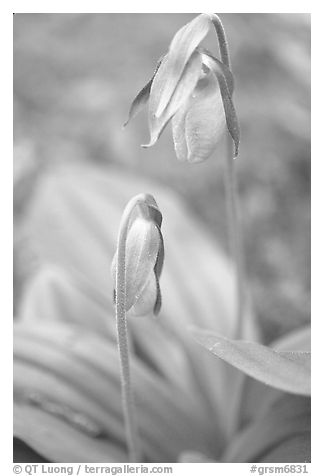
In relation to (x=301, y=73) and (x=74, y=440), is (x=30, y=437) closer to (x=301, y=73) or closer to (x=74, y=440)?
(x=74, y=440)

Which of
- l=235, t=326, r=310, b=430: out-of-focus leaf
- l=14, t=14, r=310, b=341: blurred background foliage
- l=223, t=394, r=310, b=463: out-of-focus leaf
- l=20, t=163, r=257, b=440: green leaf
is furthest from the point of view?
l=14, t=14, r=310, b=341: blurred background foliage

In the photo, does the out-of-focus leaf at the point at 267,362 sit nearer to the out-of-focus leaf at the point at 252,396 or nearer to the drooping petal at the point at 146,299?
the drooping petal at the point at 146,299

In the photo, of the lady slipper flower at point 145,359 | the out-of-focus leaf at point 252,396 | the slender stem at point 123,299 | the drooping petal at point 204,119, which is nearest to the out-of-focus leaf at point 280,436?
the lady slipper flower at point 145,359

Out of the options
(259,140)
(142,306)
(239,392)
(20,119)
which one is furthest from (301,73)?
(142,306)

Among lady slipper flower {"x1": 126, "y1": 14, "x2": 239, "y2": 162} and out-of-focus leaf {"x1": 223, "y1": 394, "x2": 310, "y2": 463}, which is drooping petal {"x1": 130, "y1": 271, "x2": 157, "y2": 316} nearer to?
lady slipper flower {"x1": 126, "y1": 14, "x2": 239, "y2": 162}

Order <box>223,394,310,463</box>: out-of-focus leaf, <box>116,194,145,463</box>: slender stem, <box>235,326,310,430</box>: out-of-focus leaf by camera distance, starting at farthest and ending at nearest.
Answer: <box>235,326,310,430</box>: out-of-focus leaf, <box>223,394,310,463</box>: out-of-focus leaf, <box>116,194,145,463</box>: slender stem

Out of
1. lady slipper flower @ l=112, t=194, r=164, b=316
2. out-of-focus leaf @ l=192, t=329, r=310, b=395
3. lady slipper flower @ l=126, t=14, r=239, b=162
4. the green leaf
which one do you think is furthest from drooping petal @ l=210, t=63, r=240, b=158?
the green leaf
